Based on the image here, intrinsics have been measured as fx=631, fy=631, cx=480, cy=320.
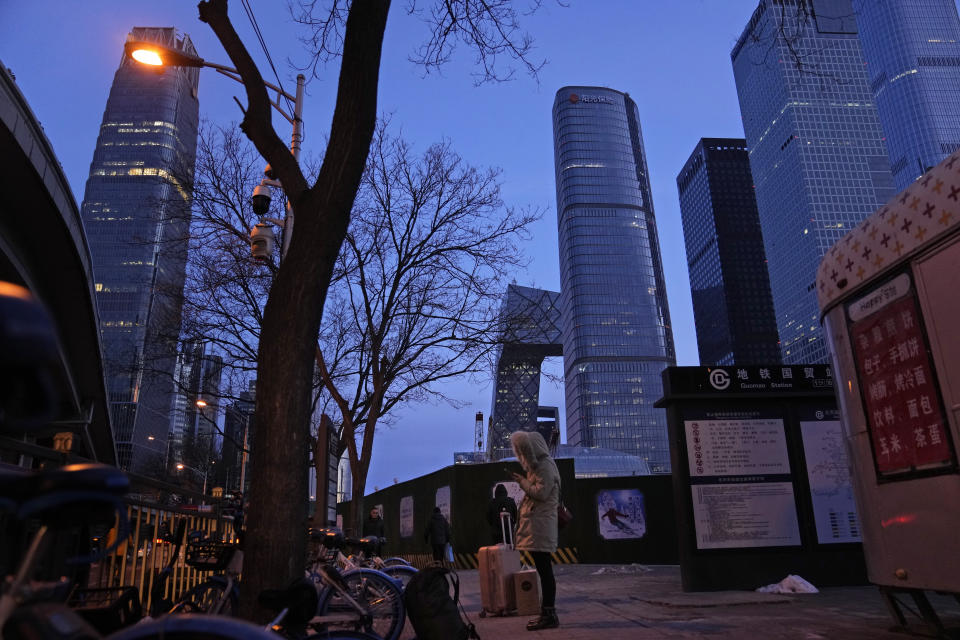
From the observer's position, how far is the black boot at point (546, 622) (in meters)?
6.13

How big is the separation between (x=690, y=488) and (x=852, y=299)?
4.44 meters

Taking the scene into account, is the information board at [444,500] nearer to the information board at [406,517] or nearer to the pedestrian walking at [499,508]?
the information board at [406,517]

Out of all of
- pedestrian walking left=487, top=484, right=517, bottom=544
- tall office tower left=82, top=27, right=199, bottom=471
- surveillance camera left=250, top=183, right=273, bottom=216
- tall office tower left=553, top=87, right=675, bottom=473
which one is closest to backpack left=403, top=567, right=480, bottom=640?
surveillance camera left=250, top=183, right=273, bottom=216

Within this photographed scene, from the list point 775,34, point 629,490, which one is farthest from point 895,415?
point 629,490

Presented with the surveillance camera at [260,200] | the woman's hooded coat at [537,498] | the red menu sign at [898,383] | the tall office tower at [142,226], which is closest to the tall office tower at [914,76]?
the tall office tower at [142,226]

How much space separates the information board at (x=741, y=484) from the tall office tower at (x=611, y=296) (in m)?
149

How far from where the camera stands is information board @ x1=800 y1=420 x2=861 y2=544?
934cm

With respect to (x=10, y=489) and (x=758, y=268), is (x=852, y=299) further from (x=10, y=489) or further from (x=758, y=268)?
(x=758, y=268)

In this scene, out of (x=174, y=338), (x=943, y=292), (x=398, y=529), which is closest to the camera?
(x=943, y=292)

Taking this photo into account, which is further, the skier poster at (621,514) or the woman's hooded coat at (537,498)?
the skier poster at (621,514)

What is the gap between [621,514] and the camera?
731 inches

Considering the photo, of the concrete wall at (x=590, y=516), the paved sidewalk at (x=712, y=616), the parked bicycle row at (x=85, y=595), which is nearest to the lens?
the parked bicycle row at (x=85, y=595)

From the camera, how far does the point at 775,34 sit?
6.95 metres

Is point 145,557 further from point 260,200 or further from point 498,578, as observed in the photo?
point 260,200
